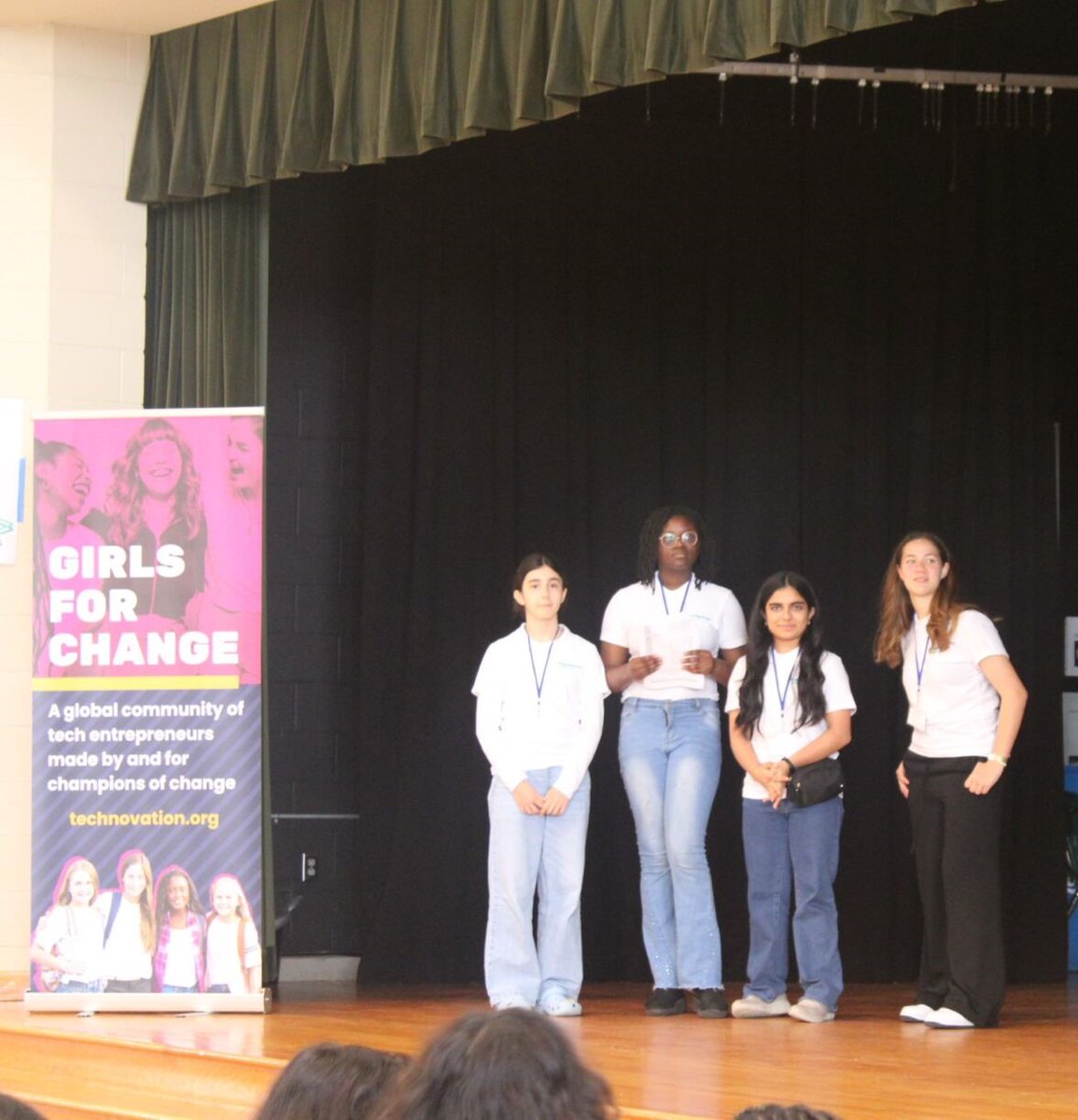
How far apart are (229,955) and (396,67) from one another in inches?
101

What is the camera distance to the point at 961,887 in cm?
448

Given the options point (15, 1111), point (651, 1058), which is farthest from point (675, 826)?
point (15, 1111)

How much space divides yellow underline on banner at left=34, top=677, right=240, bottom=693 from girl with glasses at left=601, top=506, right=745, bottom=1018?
1153 millimetres

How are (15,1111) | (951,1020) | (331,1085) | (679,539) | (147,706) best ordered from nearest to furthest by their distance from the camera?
(15,1111) → (331,1085) → (951,1020) → (147,706) → (679,539)

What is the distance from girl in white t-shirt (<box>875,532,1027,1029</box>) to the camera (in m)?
4.47

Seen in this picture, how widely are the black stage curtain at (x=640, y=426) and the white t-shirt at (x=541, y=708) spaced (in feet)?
3.07

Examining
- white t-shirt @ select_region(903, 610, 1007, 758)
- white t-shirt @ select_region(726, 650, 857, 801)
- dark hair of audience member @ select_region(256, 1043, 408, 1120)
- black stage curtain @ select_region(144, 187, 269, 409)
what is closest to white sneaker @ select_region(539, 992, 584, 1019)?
white t-shirt @ select_region(726, 650, 857, 801)

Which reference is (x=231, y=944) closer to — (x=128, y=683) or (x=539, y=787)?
(x=128, y=683)

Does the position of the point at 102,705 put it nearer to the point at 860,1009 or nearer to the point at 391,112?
the point at 391,112

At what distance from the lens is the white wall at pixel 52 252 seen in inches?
213

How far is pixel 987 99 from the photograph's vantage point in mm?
6102

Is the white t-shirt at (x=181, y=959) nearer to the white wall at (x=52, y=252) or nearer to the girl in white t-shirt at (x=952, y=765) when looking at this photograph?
the white wall at (x=52, y=252)

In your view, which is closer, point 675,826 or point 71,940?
point 71,940

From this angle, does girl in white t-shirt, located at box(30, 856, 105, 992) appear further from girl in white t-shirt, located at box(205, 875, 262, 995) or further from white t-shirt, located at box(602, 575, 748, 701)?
white t-shirt, located at box(602, 575, 748, 701)
